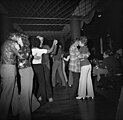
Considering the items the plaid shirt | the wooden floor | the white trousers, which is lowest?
the wooden floor

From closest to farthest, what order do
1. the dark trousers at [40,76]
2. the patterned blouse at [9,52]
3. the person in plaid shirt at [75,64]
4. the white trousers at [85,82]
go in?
1. the patterned blouse at [9,52]
2. the dark trousers at [40,76]
3. the white trousers at [85,82]
4. the person in plaid shirt at [75,64]

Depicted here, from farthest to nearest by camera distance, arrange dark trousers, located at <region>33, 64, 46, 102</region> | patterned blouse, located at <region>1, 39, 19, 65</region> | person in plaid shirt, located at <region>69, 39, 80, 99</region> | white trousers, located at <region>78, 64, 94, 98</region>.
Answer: person in plaid shirt, located at <region>69, 39, 80, 99</region>
white trousers, located at <region>78, 64, 94, 98</region>
dark trousers, located at <region>33, 64, 46, 102</region>
patterned blouse, located at <region>1, 39, 19, 65</region>

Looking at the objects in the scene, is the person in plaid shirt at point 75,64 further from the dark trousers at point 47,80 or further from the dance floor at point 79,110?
the dark trousers at point 47,80

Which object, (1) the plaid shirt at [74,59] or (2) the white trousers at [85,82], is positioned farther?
(1) the plaid shirt at [74,59]

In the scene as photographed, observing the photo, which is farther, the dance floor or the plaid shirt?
the plaid shirt

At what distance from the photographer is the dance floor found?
2.14 m

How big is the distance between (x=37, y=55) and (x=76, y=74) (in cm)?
95

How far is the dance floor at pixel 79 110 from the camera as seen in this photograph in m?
2.14

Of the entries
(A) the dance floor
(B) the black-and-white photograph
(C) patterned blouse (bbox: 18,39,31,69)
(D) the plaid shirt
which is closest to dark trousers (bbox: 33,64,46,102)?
(B) the black-and-white photograph

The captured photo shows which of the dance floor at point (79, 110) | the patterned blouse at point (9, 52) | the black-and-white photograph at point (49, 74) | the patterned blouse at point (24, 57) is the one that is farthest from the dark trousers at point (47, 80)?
the patterned blouse at point (9, 52)

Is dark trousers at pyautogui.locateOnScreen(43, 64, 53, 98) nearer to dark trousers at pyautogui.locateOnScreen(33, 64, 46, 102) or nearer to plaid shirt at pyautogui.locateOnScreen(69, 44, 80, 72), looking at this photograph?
dark trousers at pyautogui.locateOnScreen(33, 64, 46, 102)

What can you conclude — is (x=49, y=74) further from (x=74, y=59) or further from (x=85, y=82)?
(x=85, y=82)

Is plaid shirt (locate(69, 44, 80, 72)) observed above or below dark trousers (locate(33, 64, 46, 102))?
above

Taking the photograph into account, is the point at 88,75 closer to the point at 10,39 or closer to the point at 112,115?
the point at 112,115
